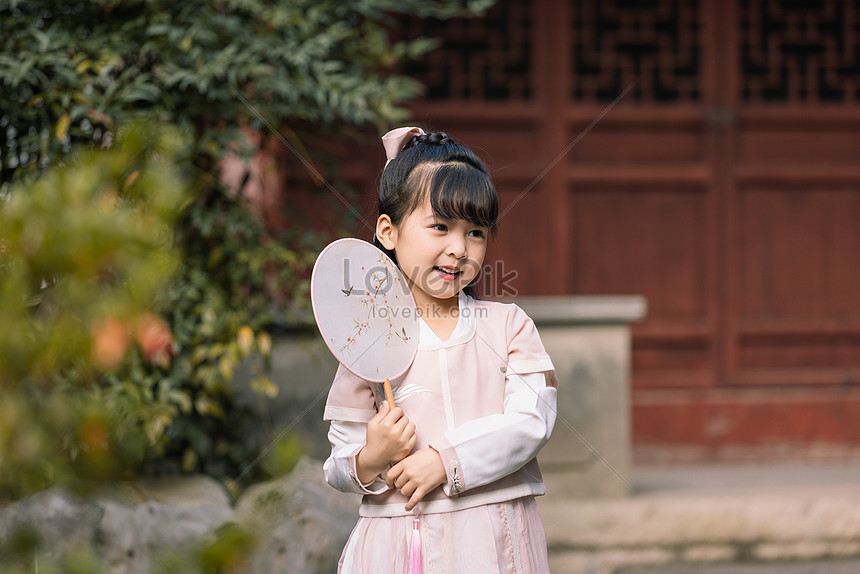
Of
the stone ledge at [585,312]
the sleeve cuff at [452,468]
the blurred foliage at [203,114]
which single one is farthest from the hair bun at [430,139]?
the stone ledge at [585,312]

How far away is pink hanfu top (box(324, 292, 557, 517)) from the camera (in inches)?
66.1

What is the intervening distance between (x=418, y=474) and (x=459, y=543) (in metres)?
0.17

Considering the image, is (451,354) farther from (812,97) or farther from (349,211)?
(812,97)

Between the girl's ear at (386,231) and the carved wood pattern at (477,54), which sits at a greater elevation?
the carved wood pattern at (477,54)

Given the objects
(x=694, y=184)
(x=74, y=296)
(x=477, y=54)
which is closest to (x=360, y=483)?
(x=74, y=296)

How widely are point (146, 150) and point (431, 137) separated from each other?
0.97 metres

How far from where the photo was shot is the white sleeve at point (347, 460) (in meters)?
1.71

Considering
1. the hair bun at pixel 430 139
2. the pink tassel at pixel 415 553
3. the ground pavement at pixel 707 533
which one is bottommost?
the ground pavement at pixel 707 533

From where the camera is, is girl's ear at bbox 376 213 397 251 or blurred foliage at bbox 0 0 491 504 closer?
girl's ear at bbox 376 213 397 251

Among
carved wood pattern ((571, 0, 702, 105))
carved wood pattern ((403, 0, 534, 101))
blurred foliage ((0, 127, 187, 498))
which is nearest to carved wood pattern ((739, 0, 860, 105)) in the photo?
carved wood pattern ((571, 0, 702, 105))

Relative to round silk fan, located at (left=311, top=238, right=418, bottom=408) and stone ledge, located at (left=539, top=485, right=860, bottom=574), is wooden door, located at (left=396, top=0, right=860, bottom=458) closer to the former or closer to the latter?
stone ledge, located at (left=539, top=485, right=860, bottom=574)

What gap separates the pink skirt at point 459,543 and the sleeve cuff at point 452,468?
0.08 m

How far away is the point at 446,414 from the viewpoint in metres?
1.75

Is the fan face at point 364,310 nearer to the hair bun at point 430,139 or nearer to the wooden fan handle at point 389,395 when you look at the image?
the wooden fan handle at point 389,395
